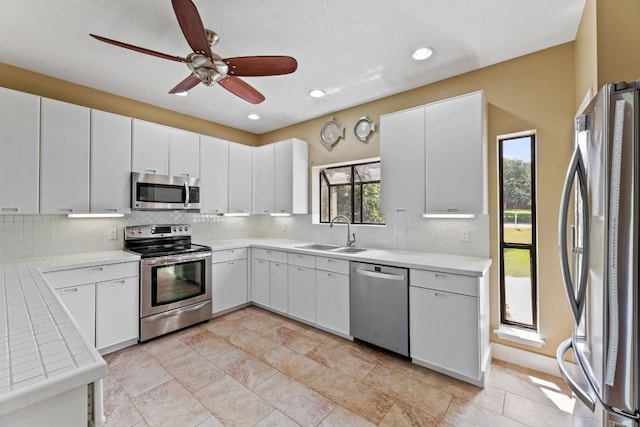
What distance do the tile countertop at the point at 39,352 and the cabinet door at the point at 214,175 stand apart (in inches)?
95.4

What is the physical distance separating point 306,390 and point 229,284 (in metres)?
1.94

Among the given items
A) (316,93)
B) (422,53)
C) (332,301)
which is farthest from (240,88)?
(332,301)

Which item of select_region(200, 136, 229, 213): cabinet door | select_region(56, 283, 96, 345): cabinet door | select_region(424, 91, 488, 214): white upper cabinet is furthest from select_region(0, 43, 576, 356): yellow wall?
select_region(56, 283, 96, 345): cabinet door

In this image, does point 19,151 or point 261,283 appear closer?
point 19,151

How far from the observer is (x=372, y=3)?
1.81 meters

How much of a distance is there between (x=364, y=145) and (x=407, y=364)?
245 centimetres

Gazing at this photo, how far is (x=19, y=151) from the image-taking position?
2.37 m

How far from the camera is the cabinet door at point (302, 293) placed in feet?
10.5

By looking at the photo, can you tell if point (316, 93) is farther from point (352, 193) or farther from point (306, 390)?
point (306, 390)

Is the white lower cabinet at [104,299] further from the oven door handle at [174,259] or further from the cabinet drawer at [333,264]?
the cabinet drawer at [333,264]

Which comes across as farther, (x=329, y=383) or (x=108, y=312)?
(x=108, y=312)

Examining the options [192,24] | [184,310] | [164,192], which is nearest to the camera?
[192,24]

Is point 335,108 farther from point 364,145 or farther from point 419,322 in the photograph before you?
point 419,322

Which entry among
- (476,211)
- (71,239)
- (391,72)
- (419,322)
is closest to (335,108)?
(391,72)
